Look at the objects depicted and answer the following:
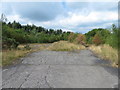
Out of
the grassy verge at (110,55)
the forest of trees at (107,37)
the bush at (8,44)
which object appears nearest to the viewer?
the forest of trees at (107,37)

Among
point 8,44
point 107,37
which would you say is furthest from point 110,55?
point 8,44

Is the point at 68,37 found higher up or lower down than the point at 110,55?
higher up

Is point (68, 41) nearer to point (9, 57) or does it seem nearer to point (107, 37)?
point (107, 37)

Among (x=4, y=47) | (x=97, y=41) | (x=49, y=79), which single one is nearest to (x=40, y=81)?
(x=49, y=79)

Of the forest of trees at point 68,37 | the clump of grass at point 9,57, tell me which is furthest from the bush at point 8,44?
the clump of grass at point 9,57

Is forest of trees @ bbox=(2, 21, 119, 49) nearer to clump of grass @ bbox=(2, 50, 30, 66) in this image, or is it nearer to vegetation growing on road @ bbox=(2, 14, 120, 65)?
vegetation growing on road @ bbox=(2, 14, 120, 65)

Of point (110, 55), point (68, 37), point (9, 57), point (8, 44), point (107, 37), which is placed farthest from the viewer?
point (68, 37)

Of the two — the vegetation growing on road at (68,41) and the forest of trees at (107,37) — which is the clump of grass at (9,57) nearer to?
the vegetation growing on road at (68,41)

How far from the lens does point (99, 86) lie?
3020 mm

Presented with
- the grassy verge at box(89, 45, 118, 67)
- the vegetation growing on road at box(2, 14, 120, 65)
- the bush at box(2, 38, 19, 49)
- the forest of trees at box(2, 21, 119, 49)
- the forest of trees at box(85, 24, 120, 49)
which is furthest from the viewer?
the bush at box(2, 38, 19, 49)

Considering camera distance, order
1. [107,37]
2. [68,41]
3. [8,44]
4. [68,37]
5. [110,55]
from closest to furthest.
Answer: [110,55] → [8,44] → [107,37] → [68,41] → [68,37]

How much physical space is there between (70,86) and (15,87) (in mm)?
1430

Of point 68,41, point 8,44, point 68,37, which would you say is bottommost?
point 8,44

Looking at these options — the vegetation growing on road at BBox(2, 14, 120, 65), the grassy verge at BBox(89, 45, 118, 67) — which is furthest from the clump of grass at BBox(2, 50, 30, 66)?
the grassy verge at BBox(89, 45, 118, 67)
